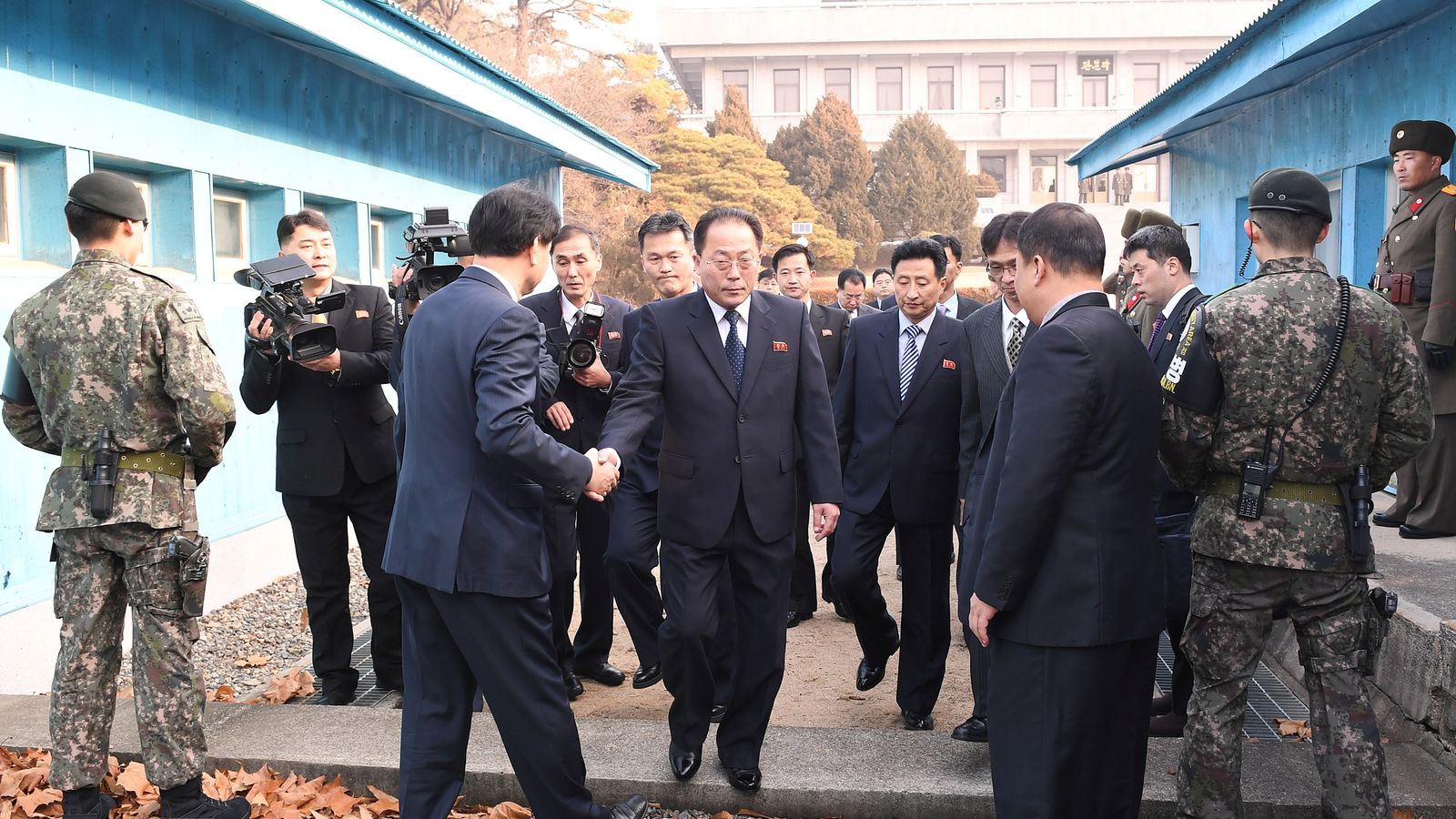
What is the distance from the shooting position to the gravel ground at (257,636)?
6.30 m

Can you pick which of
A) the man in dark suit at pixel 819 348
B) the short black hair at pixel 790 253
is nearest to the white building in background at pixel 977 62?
the short black hair at pixel 790 253

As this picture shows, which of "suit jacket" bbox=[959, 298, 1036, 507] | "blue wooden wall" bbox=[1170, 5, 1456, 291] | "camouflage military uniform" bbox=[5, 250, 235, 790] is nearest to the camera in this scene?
"camouflage military uniform" bbox=[5, 250, 235, 790]

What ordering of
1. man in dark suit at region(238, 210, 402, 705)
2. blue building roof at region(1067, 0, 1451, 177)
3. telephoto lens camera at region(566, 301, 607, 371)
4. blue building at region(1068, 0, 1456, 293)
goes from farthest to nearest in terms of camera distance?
blue building at region(1068, 0, 1456, 293), blue building roof at region(1067, 0, 1451, 177), man in dark suit at region(238, 210, 402, 705), telephoto lens camera at region(566, 301, 607, 371)

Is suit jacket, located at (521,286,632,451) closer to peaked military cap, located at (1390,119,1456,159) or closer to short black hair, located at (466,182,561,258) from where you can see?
short black hair, located at (466,182,561,258)

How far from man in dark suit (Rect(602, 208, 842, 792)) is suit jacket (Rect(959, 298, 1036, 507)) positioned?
27.9 inches

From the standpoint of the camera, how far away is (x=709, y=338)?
14.8 ft

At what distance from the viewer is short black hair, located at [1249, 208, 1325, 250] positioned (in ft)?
12.2

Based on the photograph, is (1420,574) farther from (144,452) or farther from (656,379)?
(144,452)

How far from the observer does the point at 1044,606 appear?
327cm

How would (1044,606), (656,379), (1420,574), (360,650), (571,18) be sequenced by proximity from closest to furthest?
1. (1044,606)
2. (656,379)
3. (1420,574)
4. (360,650)
5. (571,18)

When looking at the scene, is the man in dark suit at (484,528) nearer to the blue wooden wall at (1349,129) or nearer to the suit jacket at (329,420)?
the suit jacket at (329,420)

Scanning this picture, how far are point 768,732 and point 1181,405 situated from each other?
2.02 metres

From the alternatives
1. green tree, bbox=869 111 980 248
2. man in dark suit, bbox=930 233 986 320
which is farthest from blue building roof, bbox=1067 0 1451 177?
green tree, bbox=869 111 980 248

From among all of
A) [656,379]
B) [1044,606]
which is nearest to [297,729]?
[656,379]
